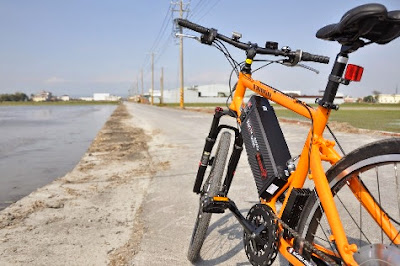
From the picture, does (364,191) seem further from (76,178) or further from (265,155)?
(76,178)

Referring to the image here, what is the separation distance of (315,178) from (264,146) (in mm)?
596

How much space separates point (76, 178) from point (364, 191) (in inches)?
207

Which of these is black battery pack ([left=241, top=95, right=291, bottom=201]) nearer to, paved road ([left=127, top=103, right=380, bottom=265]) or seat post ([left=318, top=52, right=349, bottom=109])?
seat post ([left=318, top=52, right=349, bottom=109])

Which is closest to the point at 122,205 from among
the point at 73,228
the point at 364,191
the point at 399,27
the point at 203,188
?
the point at 73,228

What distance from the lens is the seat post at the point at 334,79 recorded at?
1.88 m

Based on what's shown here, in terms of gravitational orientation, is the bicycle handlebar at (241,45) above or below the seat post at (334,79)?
above

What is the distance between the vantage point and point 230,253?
306cm

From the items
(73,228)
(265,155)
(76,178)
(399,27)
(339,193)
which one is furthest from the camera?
(76,178)

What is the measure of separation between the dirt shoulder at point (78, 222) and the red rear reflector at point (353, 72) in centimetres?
226

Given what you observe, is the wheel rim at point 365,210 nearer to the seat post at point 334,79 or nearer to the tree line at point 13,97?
the seat post at point 334,79

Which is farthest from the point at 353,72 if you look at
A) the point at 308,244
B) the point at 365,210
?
the point at 308,244

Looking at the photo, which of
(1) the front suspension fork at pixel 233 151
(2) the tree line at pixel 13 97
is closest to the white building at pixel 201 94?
(2) the tree line at pixel 13 97

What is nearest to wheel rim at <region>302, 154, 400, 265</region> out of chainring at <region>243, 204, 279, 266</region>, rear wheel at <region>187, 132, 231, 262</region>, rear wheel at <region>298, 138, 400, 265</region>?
rear wheel at <region>298, 138, 400, 265</region>

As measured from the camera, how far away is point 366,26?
1.68 meters
